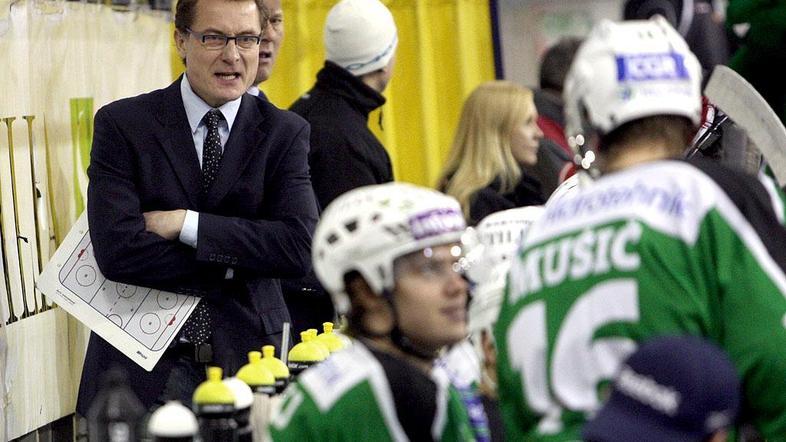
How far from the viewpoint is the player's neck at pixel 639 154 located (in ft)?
9.15

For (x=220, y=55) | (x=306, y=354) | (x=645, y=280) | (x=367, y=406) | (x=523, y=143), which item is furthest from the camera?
(x=523, y=143)

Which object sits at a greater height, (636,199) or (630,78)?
(630,78)

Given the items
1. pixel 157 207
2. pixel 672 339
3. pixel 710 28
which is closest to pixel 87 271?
pixel 157 207

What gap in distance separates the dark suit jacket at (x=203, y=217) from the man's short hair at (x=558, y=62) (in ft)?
10.4

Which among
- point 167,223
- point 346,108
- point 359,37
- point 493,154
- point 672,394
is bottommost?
point 493,154

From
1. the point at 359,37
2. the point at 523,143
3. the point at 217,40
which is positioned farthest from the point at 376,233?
the point at 523,143

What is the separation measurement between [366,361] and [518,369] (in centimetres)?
28

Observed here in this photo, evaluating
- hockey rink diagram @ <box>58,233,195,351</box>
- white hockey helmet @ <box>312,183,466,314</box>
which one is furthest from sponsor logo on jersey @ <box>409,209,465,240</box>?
hockey rink diagram @ <box>58,233,195,351</box>

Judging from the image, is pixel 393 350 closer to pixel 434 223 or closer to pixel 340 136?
pixel 434 223

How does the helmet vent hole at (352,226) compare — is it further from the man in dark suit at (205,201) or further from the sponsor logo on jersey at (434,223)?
the man in dark suit at (205,201)

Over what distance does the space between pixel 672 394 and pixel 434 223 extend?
89cm

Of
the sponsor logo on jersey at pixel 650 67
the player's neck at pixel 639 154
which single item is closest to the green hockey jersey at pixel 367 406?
the player's neck at pixel 639 154

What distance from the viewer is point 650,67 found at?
2.81 m

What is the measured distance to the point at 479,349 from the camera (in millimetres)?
3738
